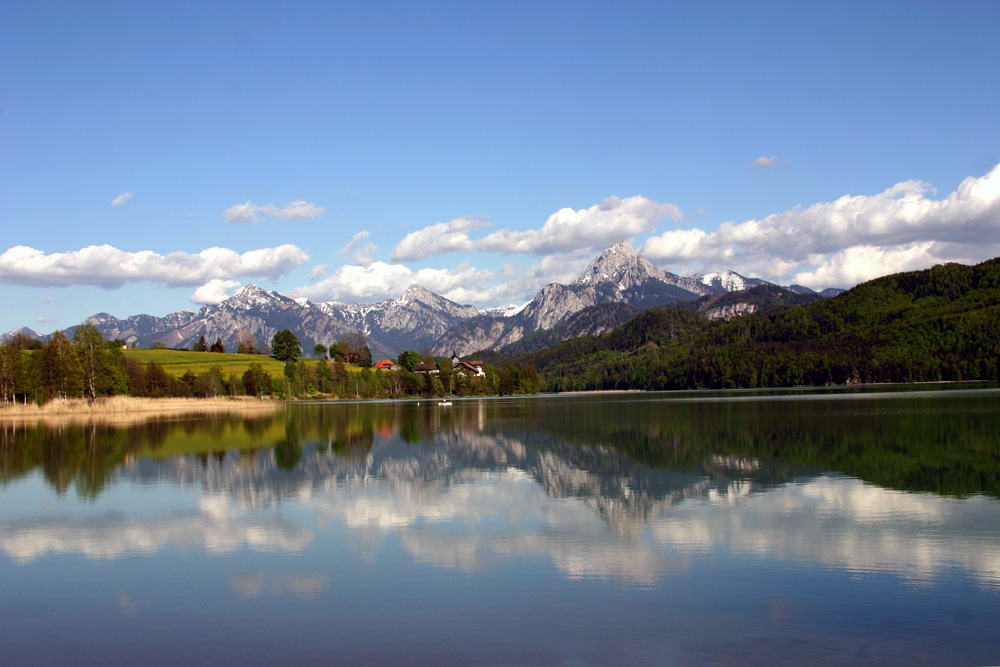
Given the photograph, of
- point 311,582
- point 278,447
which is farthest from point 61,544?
point 278,447

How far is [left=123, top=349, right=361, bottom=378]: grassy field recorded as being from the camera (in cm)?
16000

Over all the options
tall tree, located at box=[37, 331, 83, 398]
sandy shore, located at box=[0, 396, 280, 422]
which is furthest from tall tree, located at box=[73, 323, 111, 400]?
sandy shore, located at box=[0, 396, 280, 422]

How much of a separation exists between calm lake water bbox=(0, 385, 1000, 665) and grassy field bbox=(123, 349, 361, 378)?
5147 inches

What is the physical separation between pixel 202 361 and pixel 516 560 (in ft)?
563

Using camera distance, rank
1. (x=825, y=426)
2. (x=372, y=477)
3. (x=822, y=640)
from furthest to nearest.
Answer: (x=825, y=426)
(x=372, y=477)
(x=822, y=640)

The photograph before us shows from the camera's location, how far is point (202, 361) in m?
172

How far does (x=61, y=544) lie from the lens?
60.0 feet

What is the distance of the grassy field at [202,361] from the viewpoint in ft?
525

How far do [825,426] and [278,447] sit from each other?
111 feet

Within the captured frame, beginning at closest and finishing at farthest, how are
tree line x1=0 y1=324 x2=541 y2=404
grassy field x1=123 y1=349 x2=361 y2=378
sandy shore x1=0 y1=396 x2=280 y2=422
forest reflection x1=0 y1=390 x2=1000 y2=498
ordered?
forest reflection x1=0 y1=390 x2=1000 y2=498 → sandy shore x1=0 y1=396 x2=280 y2=422 → tree line x1=0 y1=324 x2=541 y2=404 → grassy field x1=123 y1=349 x2=361 y2=378

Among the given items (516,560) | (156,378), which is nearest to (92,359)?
(156,378)

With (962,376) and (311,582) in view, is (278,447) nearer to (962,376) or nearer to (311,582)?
(311,582)

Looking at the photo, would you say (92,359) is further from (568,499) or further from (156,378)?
(568,499)

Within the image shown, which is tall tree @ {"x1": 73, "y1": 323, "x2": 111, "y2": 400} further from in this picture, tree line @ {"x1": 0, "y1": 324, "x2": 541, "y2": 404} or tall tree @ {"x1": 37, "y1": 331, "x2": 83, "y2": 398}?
tall tree @ {"x1": 37, "y1": 331, "x2": 83, "y2": 398}
